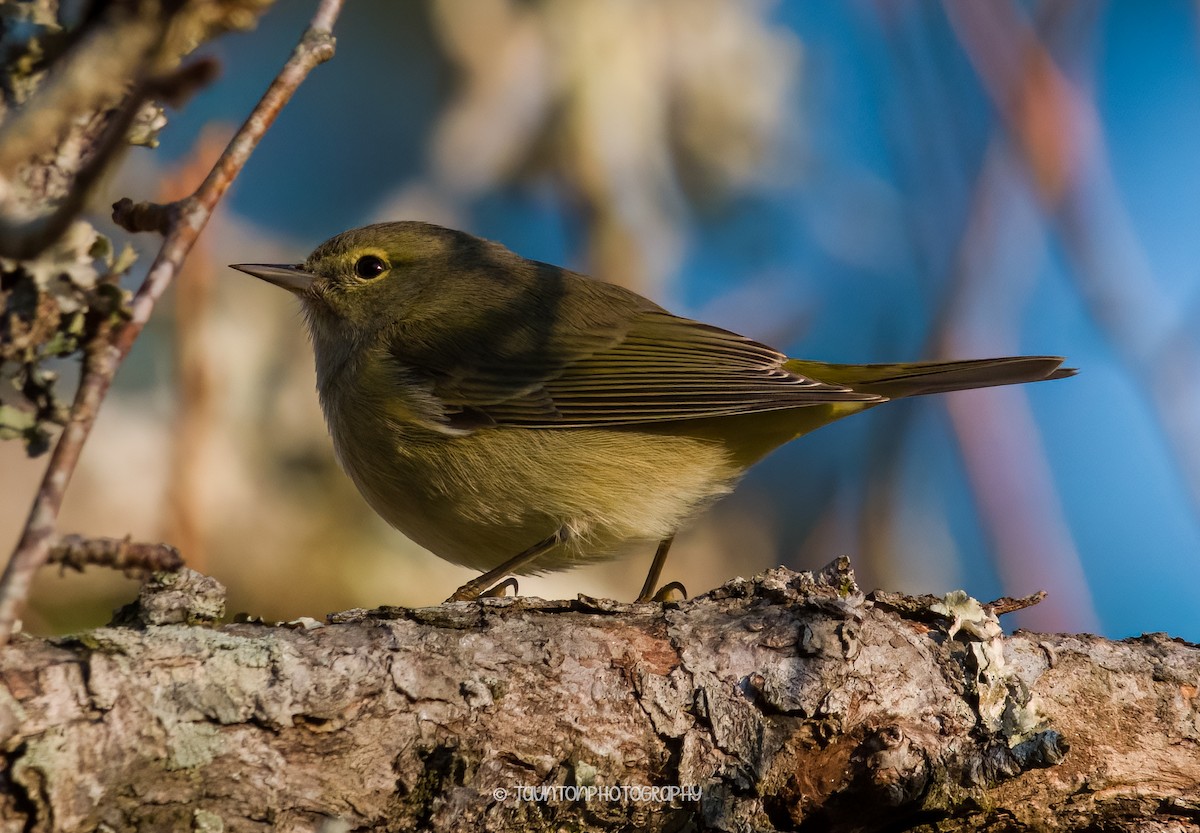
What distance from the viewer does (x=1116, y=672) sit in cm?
270

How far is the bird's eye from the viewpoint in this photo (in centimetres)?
446

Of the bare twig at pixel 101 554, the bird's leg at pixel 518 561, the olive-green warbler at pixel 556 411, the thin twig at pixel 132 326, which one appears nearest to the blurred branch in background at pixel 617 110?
the olive-green warbler at pixel 556 411

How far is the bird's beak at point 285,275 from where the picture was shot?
414cm

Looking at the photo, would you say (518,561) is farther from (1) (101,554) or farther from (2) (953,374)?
(1) (101,554)

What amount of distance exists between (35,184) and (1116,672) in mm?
2529

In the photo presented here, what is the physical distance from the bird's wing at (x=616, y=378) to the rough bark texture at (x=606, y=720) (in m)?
1.14

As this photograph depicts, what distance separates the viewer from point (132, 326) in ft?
4.97

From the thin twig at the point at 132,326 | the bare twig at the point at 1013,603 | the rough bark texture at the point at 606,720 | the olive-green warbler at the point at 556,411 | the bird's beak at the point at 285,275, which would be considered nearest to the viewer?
the thin twig at the point at 132,326

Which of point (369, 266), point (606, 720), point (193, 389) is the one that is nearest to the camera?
point (606, 720)

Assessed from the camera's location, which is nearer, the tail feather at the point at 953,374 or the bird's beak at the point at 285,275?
the tail feather at the point at 953,374

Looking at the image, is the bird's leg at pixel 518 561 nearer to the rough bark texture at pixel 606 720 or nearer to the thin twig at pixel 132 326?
the rough bark texture at pixel 606 720

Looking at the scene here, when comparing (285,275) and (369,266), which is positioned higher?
(369,266)

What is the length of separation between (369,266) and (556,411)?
1151 mm

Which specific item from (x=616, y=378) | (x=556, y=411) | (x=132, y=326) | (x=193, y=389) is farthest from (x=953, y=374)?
(x=132, y=326)
